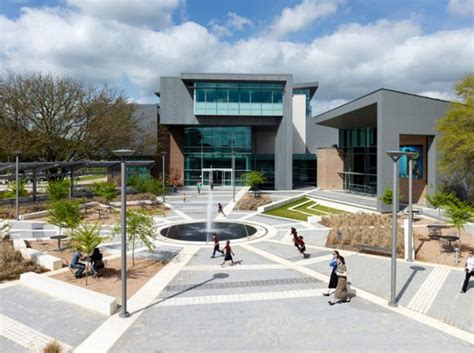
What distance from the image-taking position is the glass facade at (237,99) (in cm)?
4828

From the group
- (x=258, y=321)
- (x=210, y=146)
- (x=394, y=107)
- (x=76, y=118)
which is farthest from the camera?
(x=210, y=146)

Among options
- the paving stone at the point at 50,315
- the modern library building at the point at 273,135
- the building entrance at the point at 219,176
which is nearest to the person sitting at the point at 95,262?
the paving stone at the point at 50,315

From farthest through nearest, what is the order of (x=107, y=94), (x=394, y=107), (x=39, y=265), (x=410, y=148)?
(x=107, y=94)
(x=410, y=148)
(x=394, y=107)
(x=39, y=265)

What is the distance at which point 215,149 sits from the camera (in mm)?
53531

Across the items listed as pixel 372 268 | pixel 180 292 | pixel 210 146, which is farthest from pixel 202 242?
pixel 210 146

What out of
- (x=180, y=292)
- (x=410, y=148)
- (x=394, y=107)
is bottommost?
(x=180, y=292)

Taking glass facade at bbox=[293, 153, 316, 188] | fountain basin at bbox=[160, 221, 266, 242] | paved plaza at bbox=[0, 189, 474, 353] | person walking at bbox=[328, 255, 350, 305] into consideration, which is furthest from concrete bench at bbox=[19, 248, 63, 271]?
glass facade at bbox=[293, 153, 316, 188]

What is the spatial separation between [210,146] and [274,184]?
11816mm

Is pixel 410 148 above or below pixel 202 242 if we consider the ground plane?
above

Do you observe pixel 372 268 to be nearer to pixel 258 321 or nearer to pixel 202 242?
pixel 258 321

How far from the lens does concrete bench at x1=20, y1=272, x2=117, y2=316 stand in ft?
33.8

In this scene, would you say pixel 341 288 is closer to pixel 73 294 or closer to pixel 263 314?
pixel 263 314

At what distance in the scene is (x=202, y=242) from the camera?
20.0 metres

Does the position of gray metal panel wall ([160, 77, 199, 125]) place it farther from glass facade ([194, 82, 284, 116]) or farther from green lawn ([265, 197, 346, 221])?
green lawn ([265, 197, 346, 221])
